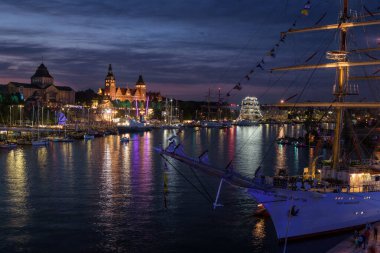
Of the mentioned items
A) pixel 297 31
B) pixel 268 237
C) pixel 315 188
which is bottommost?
pixel 268 237

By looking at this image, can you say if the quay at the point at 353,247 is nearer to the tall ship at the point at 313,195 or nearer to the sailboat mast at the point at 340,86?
the tall ship at the point at 313,195

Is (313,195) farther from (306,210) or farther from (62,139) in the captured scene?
(62,139)

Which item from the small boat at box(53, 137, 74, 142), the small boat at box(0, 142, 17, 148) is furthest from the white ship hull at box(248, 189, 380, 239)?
the small boat at box(53, 137, 74, 142)

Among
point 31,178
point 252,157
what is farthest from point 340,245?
point 252,157

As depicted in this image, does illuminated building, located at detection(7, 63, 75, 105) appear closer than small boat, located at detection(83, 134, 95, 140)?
No

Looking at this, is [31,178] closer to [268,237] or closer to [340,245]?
[268,237]

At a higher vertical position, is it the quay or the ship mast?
the ship mast

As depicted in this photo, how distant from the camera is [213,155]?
238 feet

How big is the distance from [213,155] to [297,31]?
42.2 metres

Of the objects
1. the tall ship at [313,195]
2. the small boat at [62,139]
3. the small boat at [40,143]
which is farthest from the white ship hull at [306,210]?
the small boat at [62,139]

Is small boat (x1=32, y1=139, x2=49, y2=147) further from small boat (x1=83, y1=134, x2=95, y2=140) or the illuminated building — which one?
the illuminated building

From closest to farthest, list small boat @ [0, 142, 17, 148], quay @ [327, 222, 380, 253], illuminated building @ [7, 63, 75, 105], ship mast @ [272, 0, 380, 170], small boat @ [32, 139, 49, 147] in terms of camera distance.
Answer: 1. quay @ [327, 222, 380, 253]
2. ship mast @ [272, 0, 380, 170]
3. small boat @ [0, 142, 17, 148]
4. small boat @ [32, 139, 49, 147]
5. illuminated building @ [7, 63, 75, 105]

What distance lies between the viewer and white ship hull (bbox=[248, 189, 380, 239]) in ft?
83.3

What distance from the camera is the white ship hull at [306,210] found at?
1000 inches
